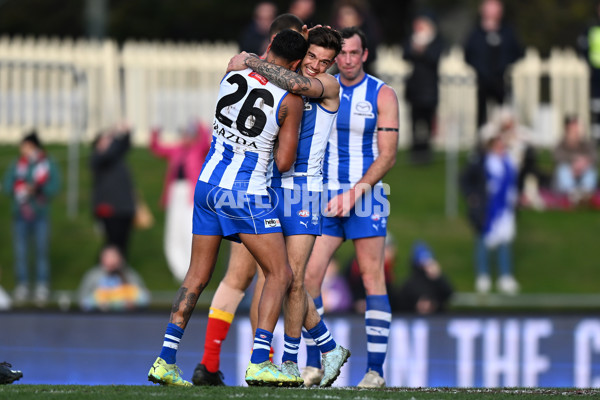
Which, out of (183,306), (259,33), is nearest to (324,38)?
(183,306)

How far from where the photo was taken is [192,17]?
35031 mm

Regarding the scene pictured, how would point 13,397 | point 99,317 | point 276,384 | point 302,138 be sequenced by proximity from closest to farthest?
point 13,397
point 276,384
point 302,138
point 99,317

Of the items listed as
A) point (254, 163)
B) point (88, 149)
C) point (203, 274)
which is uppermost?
point (88, 149)

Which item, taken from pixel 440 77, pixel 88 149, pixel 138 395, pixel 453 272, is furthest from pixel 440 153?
pixel 138 395

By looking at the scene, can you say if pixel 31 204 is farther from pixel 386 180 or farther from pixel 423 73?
pixel 423 73

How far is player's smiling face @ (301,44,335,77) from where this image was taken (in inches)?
300

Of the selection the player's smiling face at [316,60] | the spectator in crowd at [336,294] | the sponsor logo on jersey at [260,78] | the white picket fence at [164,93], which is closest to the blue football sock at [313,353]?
the player's smiling face at [316,60]

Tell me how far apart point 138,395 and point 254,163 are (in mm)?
1663

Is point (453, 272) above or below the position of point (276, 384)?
above

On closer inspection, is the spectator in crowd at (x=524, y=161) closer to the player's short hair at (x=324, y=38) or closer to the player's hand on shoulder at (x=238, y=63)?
the player's short hair at (x=324, y=38)

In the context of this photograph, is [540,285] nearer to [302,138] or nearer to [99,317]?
[99,317]

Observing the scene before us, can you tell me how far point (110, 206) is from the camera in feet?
47.8

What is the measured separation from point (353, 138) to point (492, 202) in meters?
6.74

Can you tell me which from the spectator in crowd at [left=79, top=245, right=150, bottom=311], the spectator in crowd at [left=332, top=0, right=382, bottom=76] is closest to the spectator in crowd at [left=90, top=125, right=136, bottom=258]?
the spectator in crowd at [left=79, top=245, right=150, bottom=311]
